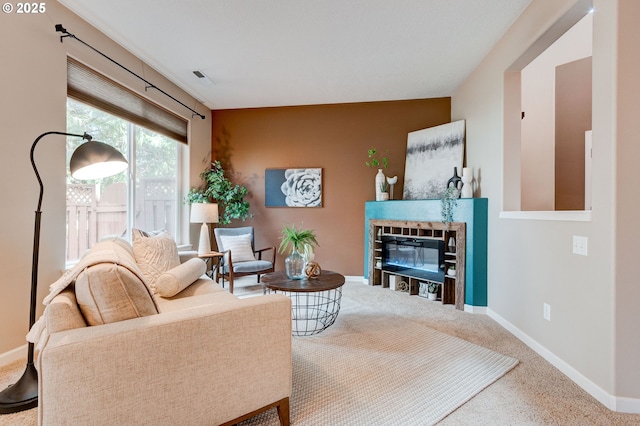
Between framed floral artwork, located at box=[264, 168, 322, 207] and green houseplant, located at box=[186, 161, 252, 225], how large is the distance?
43cm

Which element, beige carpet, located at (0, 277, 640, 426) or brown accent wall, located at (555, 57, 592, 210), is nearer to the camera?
beige carpet, located at (0, 277, 640, 426)

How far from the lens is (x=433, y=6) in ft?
7.93

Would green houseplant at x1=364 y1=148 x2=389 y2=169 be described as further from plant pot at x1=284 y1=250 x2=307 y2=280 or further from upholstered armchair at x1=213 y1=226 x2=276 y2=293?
plant pot at x1=284 y1=250 x2=307 y2=280

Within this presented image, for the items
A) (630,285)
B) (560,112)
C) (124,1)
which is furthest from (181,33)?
(560,112)

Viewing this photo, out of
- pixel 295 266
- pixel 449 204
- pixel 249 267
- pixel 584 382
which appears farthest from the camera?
pixel 249 267

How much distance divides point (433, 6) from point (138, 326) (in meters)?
3.03

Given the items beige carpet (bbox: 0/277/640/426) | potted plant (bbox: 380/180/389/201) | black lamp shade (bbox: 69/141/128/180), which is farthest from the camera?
potted plant (bbox: 380/180/389/201)

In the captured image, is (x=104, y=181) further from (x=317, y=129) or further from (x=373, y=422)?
(x=373, y=422)

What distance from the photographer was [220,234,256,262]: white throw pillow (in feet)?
13.3

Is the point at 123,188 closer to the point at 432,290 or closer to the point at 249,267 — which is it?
the point at 249,267

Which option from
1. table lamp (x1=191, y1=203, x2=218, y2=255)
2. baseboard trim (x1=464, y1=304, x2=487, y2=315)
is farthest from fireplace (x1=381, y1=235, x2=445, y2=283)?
table lamp (x1=191, y1=203, x2=218, y2=255)

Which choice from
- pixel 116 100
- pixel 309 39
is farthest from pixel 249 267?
pixel 309 39

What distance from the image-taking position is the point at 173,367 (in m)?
1.16

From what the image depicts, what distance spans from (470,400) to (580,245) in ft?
3.97
